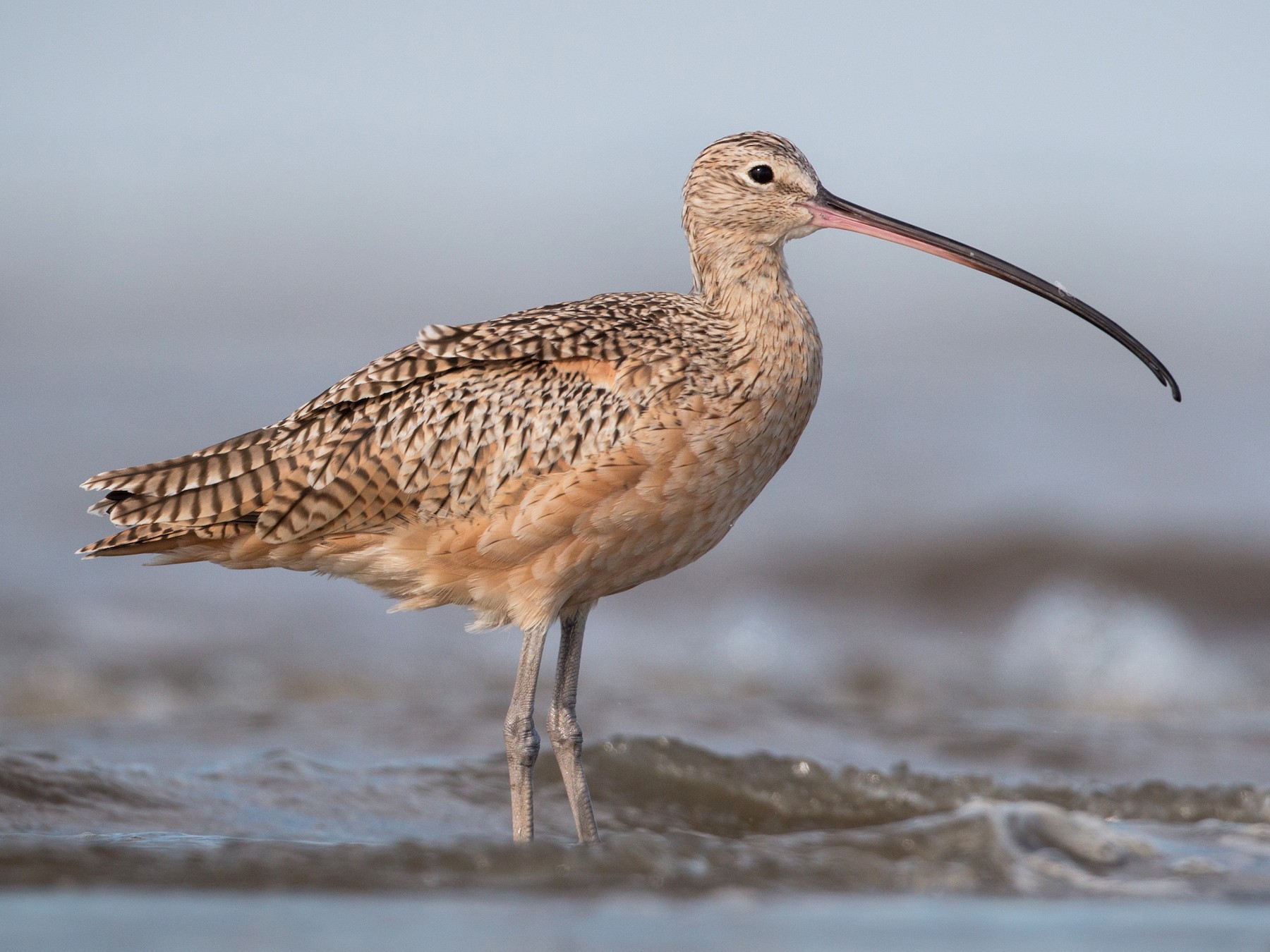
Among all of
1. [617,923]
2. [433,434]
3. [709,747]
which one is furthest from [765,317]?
[709,747]

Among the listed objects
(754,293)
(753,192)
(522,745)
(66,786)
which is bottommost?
(66,786)

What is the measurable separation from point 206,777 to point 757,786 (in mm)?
2682

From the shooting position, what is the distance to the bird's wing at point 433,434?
6660mm

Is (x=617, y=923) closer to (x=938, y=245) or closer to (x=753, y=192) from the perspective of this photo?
(x=753, y=192)

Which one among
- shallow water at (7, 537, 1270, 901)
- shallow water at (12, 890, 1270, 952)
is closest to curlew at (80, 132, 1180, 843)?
shallow water at (7, 537, 1270, 901)

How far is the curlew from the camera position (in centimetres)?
661

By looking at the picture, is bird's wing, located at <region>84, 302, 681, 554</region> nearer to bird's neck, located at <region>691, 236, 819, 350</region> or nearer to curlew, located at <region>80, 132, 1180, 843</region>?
curlew, located at <region>80, 132, 1180, 843</region>

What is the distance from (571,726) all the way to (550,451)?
1.48 metres

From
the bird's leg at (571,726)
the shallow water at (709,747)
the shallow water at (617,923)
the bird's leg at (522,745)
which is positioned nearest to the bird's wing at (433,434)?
the bird's leg at (522,745)

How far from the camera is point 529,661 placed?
277 inches

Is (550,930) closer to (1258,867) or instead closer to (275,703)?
(1258,867)

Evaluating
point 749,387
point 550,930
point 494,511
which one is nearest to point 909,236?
point 749,387

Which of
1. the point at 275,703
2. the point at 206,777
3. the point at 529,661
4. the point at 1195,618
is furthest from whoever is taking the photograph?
the point at 1195,618

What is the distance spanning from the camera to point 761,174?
23.6ft
